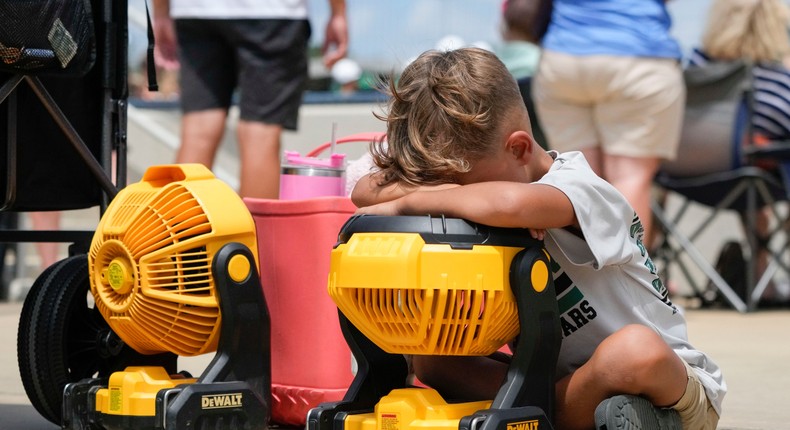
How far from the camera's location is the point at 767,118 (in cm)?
559

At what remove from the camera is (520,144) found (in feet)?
7.21

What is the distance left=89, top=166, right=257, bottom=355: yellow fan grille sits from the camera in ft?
7.74

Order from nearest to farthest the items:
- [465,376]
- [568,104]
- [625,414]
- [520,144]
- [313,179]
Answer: [625,414] < [520,144] < [465,376] < [313,179] < [568,104]

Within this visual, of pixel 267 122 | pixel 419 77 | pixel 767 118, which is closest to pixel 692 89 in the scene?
pixel 767 118

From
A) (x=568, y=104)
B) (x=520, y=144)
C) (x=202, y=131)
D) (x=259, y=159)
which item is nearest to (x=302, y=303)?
(x=520, y=144)

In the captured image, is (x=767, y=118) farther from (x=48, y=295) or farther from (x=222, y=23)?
(x=48, y=295)

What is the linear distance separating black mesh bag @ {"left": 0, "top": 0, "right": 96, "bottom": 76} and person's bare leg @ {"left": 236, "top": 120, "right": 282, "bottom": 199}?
1146 mm

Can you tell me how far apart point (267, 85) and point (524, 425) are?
2.13 metres

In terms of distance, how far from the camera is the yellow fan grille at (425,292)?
193 cm

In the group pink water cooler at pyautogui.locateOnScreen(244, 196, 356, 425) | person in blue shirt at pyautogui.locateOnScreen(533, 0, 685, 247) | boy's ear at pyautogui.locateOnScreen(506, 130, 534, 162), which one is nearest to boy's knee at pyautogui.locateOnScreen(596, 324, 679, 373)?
boy's ear at pyautogui.locateOnScreen(506, 130, 534, 162)

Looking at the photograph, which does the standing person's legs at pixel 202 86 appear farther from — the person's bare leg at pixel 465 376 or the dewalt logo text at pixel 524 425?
the dewalt logo text at pixel 524 425

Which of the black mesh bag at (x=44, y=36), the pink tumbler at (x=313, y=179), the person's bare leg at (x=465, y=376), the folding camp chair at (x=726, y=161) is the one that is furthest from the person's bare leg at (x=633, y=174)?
the black mesh bag at (x=44, y=36)

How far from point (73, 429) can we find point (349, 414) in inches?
27.1

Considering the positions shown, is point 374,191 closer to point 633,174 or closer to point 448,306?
point 448,306
